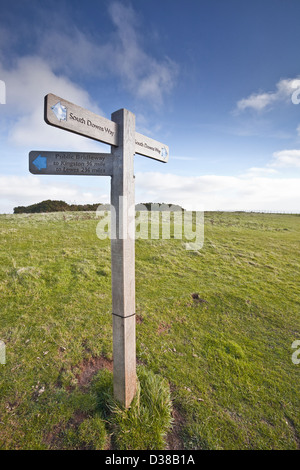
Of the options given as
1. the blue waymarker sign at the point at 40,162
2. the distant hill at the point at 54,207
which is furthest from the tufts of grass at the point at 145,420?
the distant hill at the point at 54,207

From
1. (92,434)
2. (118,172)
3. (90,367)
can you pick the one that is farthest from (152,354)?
(118,172)

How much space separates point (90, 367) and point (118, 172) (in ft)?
15.2

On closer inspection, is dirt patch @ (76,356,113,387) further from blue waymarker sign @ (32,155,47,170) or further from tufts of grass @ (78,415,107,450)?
blue waymarker sign @ (32,155,47,170)

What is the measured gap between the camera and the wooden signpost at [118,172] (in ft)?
10.0

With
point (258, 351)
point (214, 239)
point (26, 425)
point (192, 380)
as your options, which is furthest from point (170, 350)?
point (214, 239)

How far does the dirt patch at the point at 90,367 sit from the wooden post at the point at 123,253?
1.17 meters

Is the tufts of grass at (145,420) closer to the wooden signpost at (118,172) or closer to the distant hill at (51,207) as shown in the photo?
the wooden signpost at (118,172)

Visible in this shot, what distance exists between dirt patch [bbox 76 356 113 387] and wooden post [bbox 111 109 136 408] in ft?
3.85

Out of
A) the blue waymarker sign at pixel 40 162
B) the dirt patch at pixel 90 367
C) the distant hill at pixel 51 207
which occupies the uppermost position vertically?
the distant hill at pixel 51 207

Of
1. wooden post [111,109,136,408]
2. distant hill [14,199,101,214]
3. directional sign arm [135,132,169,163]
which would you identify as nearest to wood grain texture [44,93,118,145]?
wooden post [111,109,136,408]

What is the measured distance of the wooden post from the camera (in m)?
3.44

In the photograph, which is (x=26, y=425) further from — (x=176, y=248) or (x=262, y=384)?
(x=176, y=248)

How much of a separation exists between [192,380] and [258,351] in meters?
2.66

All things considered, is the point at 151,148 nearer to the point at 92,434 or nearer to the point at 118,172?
the point at 118,172
